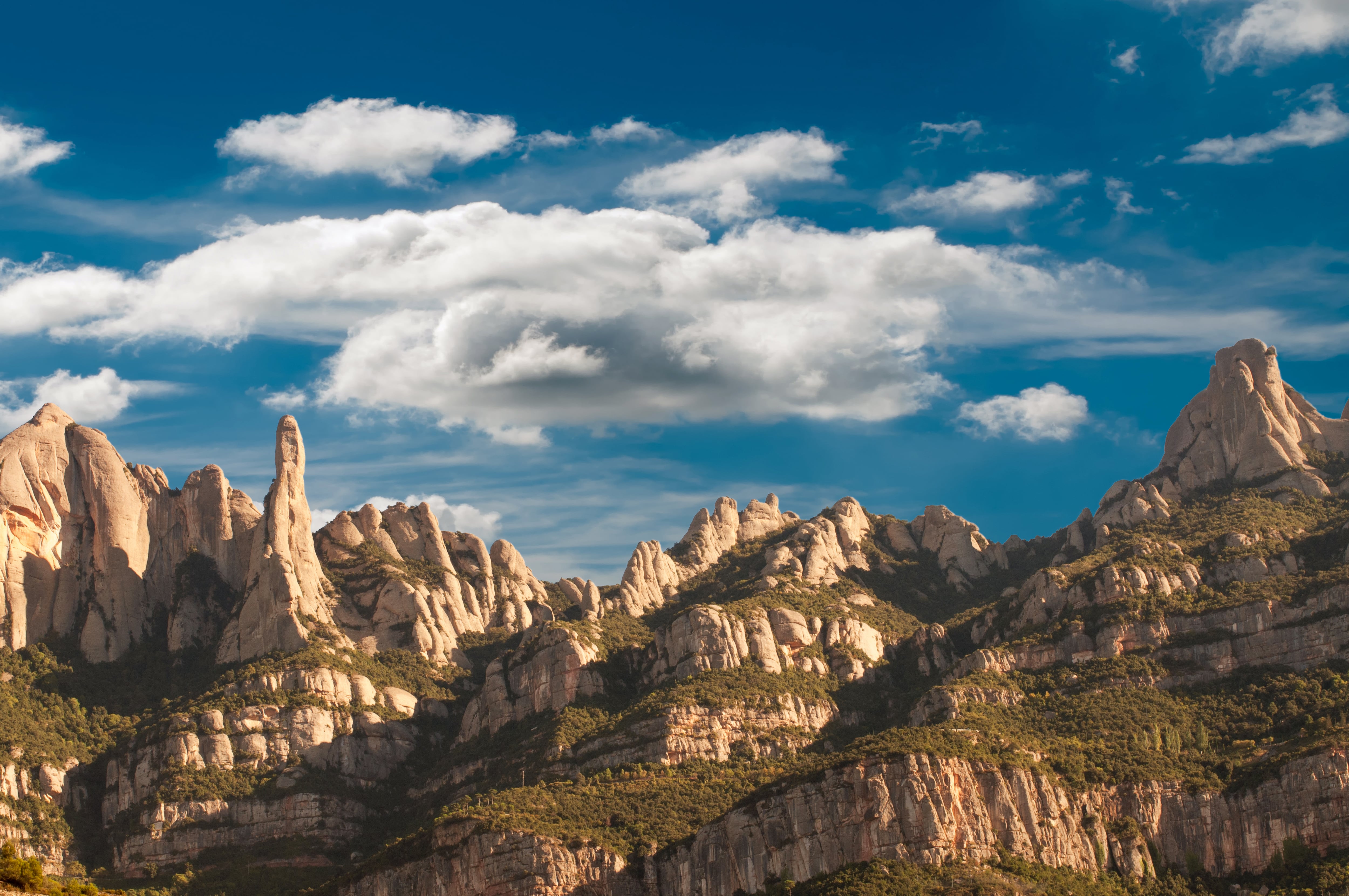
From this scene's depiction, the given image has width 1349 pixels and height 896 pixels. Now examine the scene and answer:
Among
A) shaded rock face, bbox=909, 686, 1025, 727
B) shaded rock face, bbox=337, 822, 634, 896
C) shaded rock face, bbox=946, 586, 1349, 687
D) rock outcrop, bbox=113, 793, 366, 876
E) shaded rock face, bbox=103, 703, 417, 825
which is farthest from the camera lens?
shaded rock face, bbox=103, 703, 417, 825

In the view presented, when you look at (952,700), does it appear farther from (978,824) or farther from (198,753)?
(198,753)

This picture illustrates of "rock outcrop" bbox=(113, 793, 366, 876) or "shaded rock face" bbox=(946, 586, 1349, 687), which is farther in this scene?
"rock outcrop" bbox=(113, 793, 366, 876)

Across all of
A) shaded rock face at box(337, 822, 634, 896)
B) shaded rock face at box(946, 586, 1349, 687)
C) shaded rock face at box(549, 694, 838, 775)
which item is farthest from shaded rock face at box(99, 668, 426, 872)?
shaded rock face at box(946, 586, 1349, 687)

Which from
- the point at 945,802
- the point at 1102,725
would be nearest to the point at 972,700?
the point at 1102,725

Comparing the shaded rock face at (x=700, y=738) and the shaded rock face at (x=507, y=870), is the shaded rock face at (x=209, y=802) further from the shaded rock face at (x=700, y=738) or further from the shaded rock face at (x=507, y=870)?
the shaded rock face at (x=700, y=738)

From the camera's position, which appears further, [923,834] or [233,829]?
[233,829]

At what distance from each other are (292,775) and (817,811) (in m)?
72.1

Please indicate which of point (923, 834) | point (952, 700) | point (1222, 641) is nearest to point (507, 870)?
point (923, 834)

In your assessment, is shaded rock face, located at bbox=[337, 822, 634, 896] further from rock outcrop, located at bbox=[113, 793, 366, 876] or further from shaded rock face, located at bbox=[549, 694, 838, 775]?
rock outcrop, located at bbox=[113, 793, 366, 876]

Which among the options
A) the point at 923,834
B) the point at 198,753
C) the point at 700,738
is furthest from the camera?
the point at 198,753

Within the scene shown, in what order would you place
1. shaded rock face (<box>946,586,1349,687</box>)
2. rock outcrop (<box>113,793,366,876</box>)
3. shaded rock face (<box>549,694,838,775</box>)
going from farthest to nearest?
1. shaded rock face (<box>549,694,838,775</box>)
2. rock outcrop (<box>113,793,366,876</box>)
3. shaded rock face (<box>946,586,1349,687</box>)

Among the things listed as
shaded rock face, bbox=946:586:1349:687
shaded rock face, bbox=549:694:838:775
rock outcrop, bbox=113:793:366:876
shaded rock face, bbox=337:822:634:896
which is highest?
shaded rock face, bbox=946:586:1349:687

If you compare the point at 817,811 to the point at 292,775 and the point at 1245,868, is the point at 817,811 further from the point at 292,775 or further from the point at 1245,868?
the point at 292,775

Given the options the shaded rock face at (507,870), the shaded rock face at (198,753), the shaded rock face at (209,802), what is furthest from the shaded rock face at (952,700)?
the shaded rock face at (198,753)
